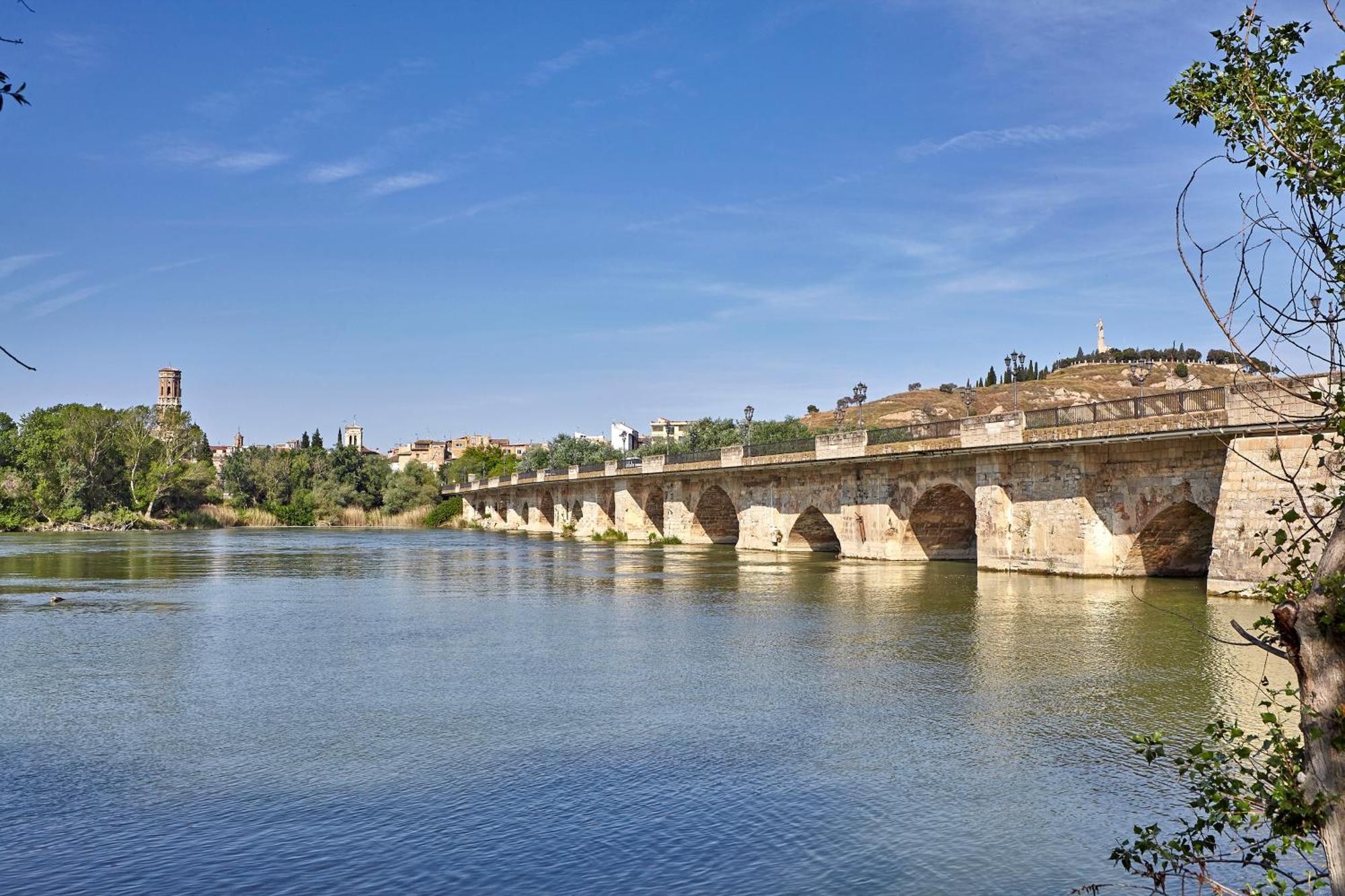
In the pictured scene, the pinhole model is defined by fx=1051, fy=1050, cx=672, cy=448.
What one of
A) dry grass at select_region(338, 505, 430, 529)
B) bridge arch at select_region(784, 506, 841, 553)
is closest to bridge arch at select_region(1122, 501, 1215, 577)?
bridge arch at select_region(784, 506, 841, 553)

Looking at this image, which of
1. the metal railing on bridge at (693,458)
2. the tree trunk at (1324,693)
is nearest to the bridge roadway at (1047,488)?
the metal railing on bridge at (693,458)

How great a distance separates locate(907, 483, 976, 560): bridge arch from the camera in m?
30.9

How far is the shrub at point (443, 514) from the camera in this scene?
286 feet

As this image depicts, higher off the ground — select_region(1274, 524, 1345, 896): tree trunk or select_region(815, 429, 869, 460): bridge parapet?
select_region(815, 429, 869, 460): bridge parapet

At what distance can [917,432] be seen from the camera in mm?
29703

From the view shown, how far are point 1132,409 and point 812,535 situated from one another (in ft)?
58.2

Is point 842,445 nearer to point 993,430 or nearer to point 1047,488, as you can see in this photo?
point 993,430

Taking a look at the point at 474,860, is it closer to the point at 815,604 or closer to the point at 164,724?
the point at 164,724

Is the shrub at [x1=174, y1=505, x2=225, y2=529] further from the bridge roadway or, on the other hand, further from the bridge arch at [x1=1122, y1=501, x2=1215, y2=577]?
the bridge arch at [x1=1122, y1=501, x2=1215, y2=577]

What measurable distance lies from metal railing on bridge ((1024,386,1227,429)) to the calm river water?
369cm

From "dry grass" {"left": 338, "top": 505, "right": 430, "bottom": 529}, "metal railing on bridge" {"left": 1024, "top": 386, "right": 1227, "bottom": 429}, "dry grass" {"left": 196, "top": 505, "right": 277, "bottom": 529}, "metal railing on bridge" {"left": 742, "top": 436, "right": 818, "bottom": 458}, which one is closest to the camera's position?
"metal railing on bridge" {"left": 1024, "top": 386, "right": 1227, "bottom": 429}

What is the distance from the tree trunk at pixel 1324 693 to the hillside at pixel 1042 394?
7100cm

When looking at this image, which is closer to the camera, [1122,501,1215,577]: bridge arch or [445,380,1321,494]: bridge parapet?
[445,380,1321,494]: bridge parapet

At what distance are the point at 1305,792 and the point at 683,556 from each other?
113 feet
